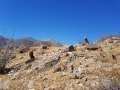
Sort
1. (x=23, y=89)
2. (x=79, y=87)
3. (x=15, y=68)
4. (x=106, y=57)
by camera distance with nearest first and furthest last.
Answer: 1. (x=79, y=87)
2. (x=23, y=89)
3. (x=106, y=57)
4. (x=15, y=68)

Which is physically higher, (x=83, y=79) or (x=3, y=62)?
(x=3, y=62)

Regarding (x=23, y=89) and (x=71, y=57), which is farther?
(x=71, y=57)

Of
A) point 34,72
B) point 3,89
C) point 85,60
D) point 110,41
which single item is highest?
point 110,41

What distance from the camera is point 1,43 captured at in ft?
34.9


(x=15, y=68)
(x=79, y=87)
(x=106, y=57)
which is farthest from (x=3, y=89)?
(x=106, y=57)

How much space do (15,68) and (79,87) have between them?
14.2ft

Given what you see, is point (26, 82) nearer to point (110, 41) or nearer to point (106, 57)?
point (106, 57)

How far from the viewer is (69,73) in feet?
22.9

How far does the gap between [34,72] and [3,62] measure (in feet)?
7.65

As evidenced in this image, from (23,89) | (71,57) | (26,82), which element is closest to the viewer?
(23,89)

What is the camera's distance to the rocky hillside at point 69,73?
6.16 meters

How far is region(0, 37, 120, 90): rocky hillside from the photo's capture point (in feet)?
20.2

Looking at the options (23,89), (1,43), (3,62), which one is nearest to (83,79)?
(23,89)

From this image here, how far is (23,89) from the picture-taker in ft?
21.8
